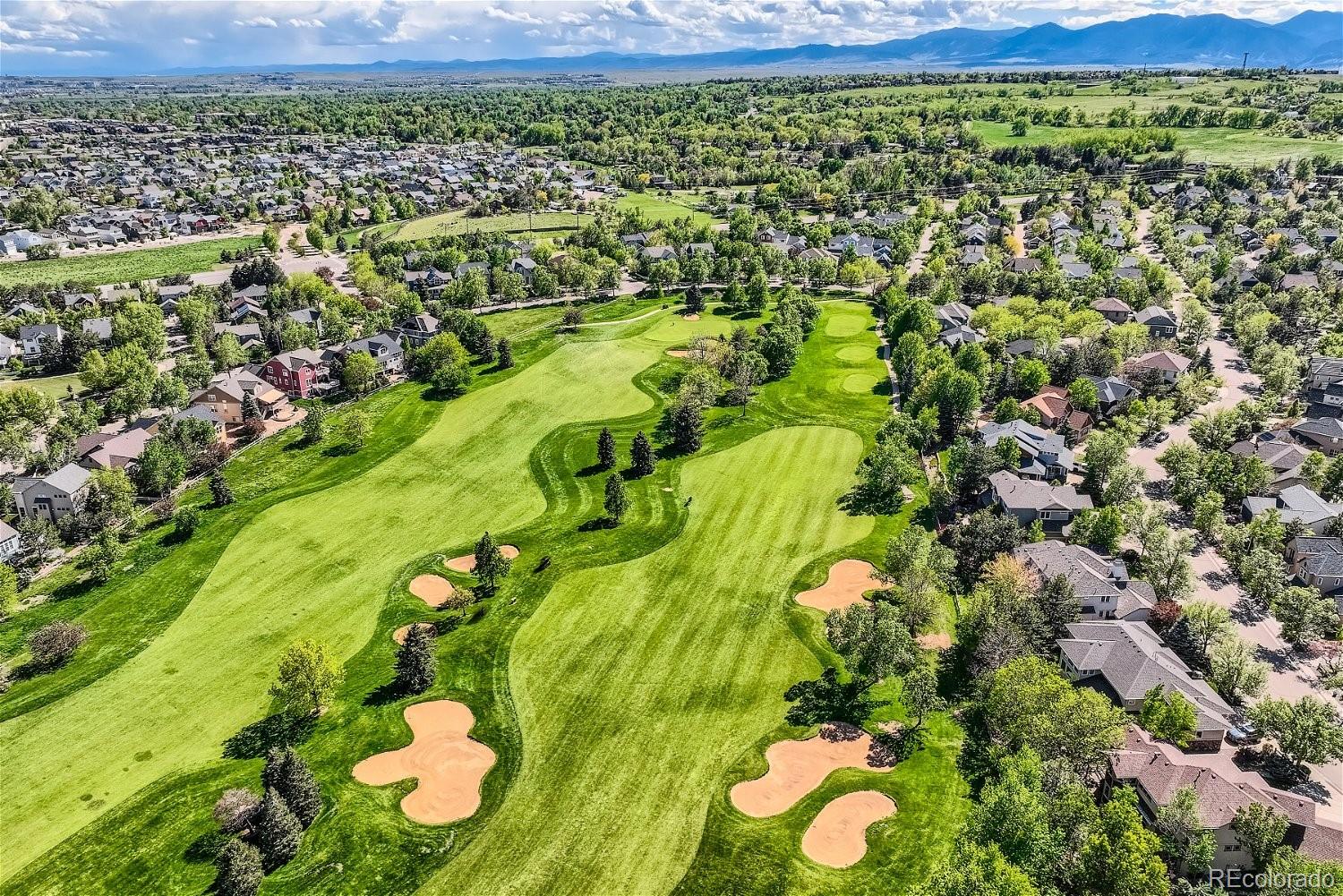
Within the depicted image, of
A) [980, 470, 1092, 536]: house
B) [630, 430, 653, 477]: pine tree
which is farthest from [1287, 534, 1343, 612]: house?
[630, 430, 653, 477]: pine tree

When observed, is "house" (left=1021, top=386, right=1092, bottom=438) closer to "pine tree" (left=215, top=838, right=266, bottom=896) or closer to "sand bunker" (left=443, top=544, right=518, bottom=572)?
"sand bunker" (left=443, top=544, right=518, bottom=572)

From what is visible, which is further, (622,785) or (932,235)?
(932,235)

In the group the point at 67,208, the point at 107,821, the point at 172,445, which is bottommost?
the point at 107,821

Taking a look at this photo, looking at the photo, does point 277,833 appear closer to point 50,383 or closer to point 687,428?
point 687,428

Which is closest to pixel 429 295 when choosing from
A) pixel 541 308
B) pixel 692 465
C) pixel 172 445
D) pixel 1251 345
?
pixel 541 308

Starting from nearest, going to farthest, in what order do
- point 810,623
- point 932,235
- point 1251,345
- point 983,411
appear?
point 810,623, point 983,411, point 1251,345, point 932,235

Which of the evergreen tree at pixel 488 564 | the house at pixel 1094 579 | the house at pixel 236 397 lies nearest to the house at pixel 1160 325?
the house at pixel 1094 579

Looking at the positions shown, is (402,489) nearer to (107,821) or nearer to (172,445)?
(172,445)
